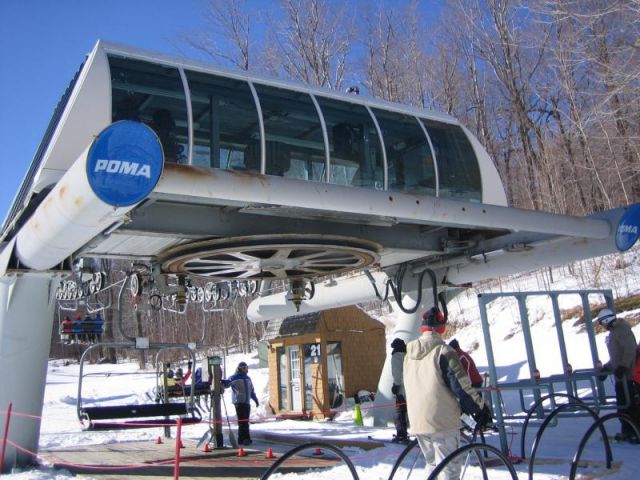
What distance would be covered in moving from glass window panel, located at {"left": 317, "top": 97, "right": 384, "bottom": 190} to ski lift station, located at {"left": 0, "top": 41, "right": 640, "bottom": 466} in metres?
0.02

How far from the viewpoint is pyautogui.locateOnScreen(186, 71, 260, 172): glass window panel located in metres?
7.90

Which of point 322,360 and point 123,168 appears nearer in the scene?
point 123,168

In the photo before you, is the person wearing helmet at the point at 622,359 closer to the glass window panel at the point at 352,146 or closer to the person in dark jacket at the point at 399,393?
the person in dark jacket at the point at 399,393

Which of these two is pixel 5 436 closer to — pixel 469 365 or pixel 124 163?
pixel 124 163

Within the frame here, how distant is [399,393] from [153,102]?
5.90 metres

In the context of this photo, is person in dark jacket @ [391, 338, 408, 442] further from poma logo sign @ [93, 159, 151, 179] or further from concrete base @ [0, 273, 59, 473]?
poma logo sign @ [93, 159, 151, 179]

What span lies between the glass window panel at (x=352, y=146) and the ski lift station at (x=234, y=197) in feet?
0.07

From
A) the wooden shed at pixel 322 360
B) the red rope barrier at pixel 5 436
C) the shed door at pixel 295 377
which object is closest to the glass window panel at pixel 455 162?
the red rope barrier at pixel 5 436

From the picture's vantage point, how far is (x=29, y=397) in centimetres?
898

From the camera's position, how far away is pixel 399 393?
10.3 metres

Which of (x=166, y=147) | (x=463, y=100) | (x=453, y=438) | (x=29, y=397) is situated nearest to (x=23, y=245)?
(x=166, y=147)

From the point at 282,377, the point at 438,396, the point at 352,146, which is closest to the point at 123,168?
the point at 438,396

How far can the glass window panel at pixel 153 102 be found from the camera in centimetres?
755

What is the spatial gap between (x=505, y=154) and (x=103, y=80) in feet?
90.6
